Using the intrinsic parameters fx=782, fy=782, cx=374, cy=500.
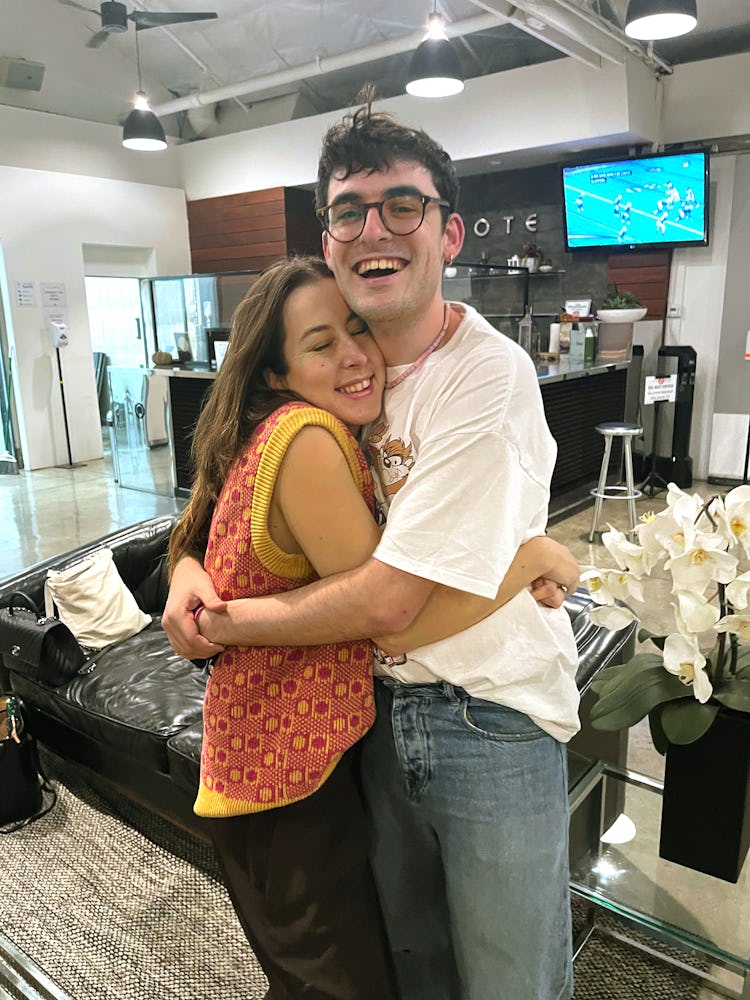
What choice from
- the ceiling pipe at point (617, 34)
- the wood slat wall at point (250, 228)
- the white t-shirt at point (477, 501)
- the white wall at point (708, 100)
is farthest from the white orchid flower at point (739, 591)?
the wood slat wall at point (250, 228)

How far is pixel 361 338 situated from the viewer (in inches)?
47.3

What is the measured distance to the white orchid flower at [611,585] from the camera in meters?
1.46

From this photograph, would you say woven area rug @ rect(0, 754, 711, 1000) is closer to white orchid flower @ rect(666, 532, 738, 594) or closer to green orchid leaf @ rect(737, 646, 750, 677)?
green orchid leaf @ rect(737, 646, 750, 677)

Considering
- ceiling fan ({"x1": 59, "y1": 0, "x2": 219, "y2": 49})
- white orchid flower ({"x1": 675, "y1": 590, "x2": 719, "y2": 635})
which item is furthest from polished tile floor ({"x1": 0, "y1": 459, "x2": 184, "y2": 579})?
white orchid flower ({"x1": 675, "y1": 590, "x2": 719, "y2": 635})

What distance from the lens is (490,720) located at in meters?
1.14

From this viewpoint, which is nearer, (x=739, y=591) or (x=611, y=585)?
(x=739, y=591)

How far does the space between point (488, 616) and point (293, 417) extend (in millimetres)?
395

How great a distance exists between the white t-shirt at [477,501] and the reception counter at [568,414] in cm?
462

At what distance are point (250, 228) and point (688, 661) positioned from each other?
7.95 metres

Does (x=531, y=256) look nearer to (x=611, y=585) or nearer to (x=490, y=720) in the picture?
(x=611, y=585)

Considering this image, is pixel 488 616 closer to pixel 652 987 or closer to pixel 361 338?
pixel 361 338

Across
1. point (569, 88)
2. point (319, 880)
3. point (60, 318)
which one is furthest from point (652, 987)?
point (60, 318)

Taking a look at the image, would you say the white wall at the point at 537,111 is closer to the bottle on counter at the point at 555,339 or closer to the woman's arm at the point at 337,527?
the bottle on counter at the point at 555,339

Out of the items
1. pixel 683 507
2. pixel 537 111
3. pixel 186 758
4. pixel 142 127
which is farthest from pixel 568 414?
pixel 683 507
